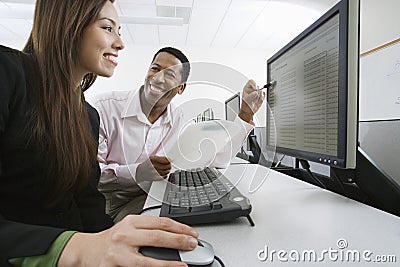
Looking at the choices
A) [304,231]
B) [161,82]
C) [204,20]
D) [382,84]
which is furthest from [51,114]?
[204,20]

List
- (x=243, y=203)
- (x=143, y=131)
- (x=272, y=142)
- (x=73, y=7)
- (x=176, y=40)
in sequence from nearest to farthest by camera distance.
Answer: (x=243, y=203) < (x=73, y=7) < (x=272, y=142) < (x=143, y=131) < (x=176, y=40)

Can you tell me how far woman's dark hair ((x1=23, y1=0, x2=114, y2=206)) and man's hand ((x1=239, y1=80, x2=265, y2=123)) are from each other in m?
0.52

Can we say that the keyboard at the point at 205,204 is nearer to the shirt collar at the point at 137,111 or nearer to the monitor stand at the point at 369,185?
the monitor stand at the point at 369,185

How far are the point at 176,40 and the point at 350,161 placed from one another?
4537 millimetres

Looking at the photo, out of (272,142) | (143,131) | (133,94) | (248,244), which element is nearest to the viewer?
(248,244)

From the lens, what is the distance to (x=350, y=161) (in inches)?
22.7

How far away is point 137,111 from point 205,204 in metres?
0.86

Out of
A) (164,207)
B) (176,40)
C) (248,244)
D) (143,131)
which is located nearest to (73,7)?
(164,207)

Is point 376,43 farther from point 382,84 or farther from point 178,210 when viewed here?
point 178,210

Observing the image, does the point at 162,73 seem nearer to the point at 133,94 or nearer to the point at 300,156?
the point at 133,94

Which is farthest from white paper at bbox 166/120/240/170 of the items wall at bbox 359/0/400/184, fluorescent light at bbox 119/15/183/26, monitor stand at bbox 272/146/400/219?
fluorescent light at bbox 119/15/183/26

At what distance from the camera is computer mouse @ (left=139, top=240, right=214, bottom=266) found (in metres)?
0.33

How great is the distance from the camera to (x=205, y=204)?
541 mm

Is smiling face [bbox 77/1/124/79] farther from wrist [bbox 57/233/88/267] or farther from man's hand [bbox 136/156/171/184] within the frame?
wrist [bbox 57/233/88/267]
